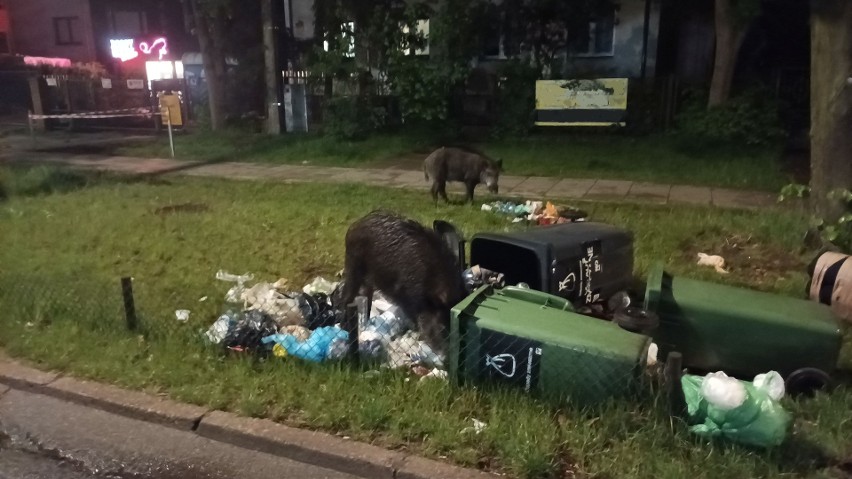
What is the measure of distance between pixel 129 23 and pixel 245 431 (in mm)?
28430

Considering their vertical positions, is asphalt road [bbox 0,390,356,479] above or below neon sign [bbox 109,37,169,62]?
below

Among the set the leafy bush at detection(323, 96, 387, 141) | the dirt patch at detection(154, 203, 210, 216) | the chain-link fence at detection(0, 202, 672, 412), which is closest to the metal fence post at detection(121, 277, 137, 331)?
the chain-link fence at detection(0, 202, 672, 412)

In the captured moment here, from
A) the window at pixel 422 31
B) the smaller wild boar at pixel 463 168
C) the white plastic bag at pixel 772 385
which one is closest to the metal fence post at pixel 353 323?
the white plastic bag at pixel 772 385

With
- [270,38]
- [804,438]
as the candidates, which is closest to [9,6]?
[270,38]

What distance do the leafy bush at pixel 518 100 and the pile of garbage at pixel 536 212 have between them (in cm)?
698

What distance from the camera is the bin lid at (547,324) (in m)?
3.59

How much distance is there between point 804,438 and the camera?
3.53 m

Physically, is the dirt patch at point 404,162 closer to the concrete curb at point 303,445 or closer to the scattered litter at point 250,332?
the scattered litter at point 250,332

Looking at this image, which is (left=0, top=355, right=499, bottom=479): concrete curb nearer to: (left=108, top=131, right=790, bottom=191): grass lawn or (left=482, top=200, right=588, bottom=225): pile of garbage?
(left=482, top=200, right=588, bottom=225): pile of garbage

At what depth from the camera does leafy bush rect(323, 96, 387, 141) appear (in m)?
15.2

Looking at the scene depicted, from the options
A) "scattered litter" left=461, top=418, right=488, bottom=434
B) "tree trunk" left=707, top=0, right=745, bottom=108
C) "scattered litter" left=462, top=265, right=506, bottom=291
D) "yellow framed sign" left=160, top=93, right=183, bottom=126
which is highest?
"tree trunk" left=707, top=0, right=745, bottom=108

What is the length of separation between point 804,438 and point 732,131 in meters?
11.1

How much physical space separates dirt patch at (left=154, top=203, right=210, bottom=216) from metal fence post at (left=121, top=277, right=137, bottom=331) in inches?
160

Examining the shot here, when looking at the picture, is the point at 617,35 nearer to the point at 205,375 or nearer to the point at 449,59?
the point at 449,59
